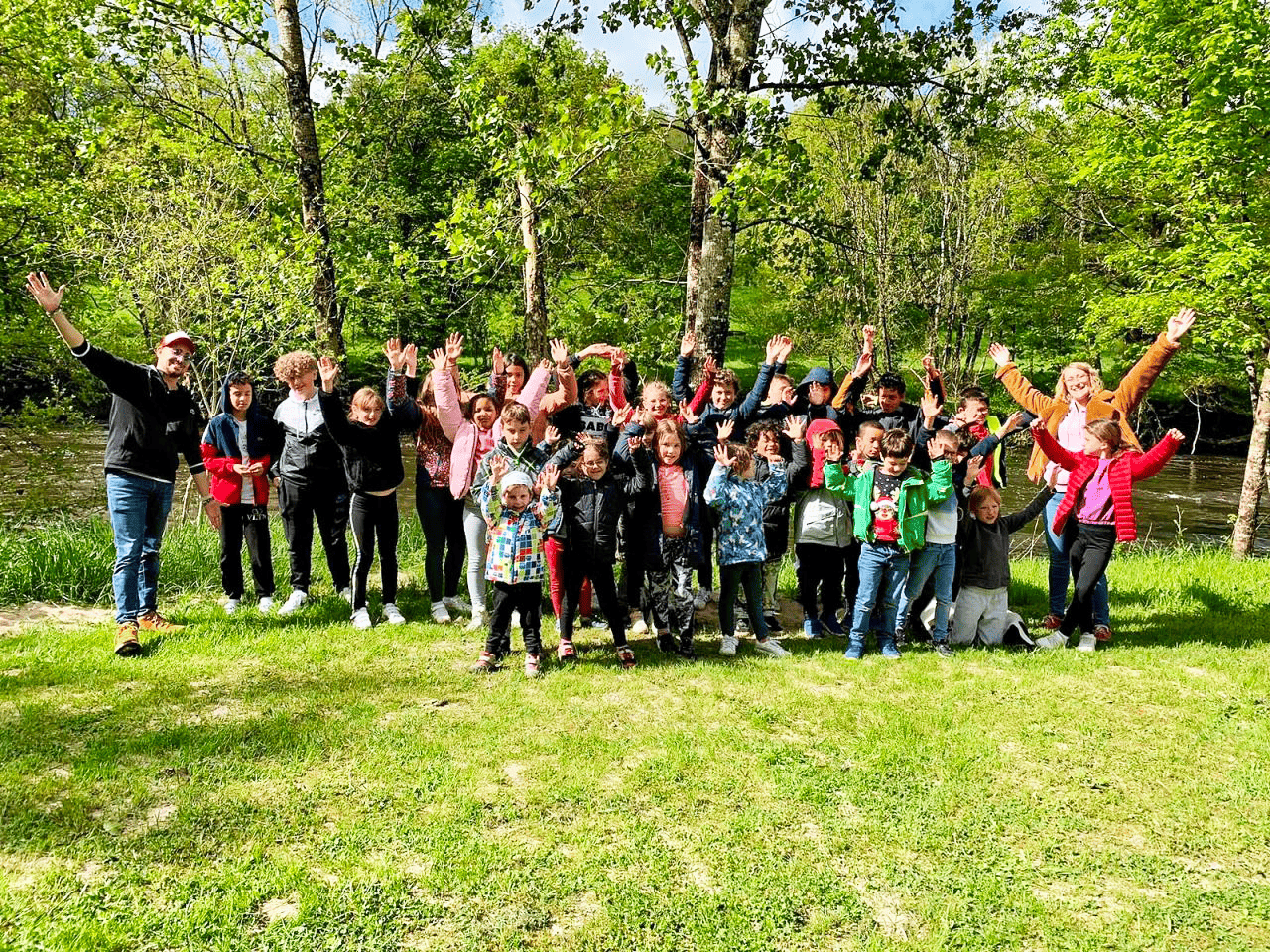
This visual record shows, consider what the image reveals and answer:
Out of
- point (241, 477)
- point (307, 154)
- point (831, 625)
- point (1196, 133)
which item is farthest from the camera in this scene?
point (1196, 133)

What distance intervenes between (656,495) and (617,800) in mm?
2522

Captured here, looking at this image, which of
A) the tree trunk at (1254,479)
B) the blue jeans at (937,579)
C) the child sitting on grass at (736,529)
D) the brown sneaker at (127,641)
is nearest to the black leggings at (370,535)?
the brown sneaker at (127,641)

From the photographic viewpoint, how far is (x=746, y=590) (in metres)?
6.01

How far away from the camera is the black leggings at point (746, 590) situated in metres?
5.86

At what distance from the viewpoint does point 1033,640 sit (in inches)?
248

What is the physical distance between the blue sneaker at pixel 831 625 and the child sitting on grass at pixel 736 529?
2.60ft

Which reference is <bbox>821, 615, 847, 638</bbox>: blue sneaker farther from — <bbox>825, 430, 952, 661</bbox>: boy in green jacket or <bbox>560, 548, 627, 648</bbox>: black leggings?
<bbox>560, 548, 627, 648</bbox>: black leggings

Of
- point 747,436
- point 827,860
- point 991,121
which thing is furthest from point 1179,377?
point 827,860

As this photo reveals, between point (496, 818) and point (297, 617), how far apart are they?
3354mm

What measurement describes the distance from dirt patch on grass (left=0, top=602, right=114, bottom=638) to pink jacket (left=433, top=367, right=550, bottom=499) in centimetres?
296

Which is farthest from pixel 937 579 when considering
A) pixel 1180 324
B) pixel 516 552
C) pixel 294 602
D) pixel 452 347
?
pixel 294 602

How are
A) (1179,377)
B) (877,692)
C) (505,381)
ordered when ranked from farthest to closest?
(1179,377) < (505,381) < (877,692)

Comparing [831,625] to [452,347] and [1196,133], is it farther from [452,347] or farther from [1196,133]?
[1196,133]

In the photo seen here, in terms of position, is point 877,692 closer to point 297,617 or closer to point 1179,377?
point 297,617
